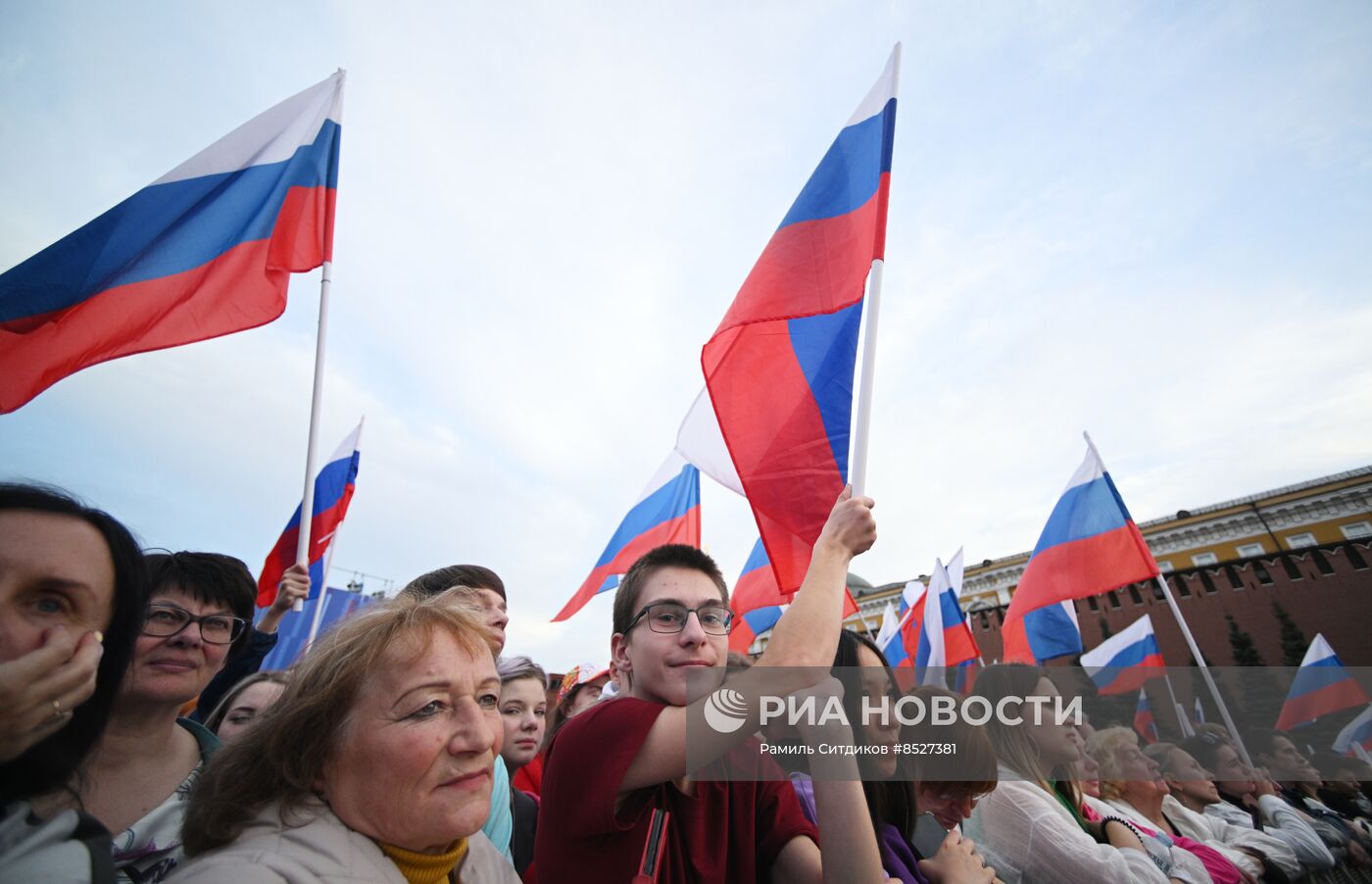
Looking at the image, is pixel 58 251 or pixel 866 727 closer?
pixel 866 727

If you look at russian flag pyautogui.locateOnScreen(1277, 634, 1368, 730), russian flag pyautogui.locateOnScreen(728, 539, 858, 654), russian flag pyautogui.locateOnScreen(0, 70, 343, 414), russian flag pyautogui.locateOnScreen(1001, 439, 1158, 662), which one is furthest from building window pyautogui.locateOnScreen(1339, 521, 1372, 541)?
russian flag pyautogui.locateOnScreen(0, 70, 343, 414)

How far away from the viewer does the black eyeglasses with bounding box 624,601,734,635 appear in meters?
2.00

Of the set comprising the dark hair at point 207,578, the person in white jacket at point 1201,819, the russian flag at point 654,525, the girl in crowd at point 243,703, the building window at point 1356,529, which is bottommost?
the person in white jacket at point 1201,819

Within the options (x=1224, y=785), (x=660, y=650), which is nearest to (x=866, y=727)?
(x=660, y=650)

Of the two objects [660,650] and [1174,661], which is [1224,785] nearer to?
[660,650]

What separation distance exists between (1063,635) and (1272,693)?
115 feet

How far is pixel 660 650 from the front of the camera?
1.94m

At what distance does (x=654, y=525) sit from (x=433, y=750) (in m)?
6.24

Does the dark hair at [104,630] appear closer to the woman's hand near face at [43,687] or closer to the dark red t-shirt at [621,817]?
the woman's hand near face at [43,687]

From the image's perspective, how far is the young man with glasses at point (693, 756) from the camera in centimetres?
154

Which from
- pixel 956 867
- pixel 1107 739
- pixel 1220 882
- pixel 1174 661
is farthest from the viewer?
pixel 1174 661

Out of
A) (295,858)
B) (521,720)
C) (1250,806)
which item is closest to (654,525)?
(521,720)

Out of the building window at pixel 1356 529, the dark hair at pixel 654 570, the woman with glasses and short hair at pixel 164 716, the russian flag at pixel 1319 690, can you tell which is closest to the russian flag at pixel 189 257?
the woman with glasses and short hair at pixel 164 716

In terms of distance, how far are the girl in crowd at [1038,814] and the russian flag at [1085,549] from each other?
14.5 feet
